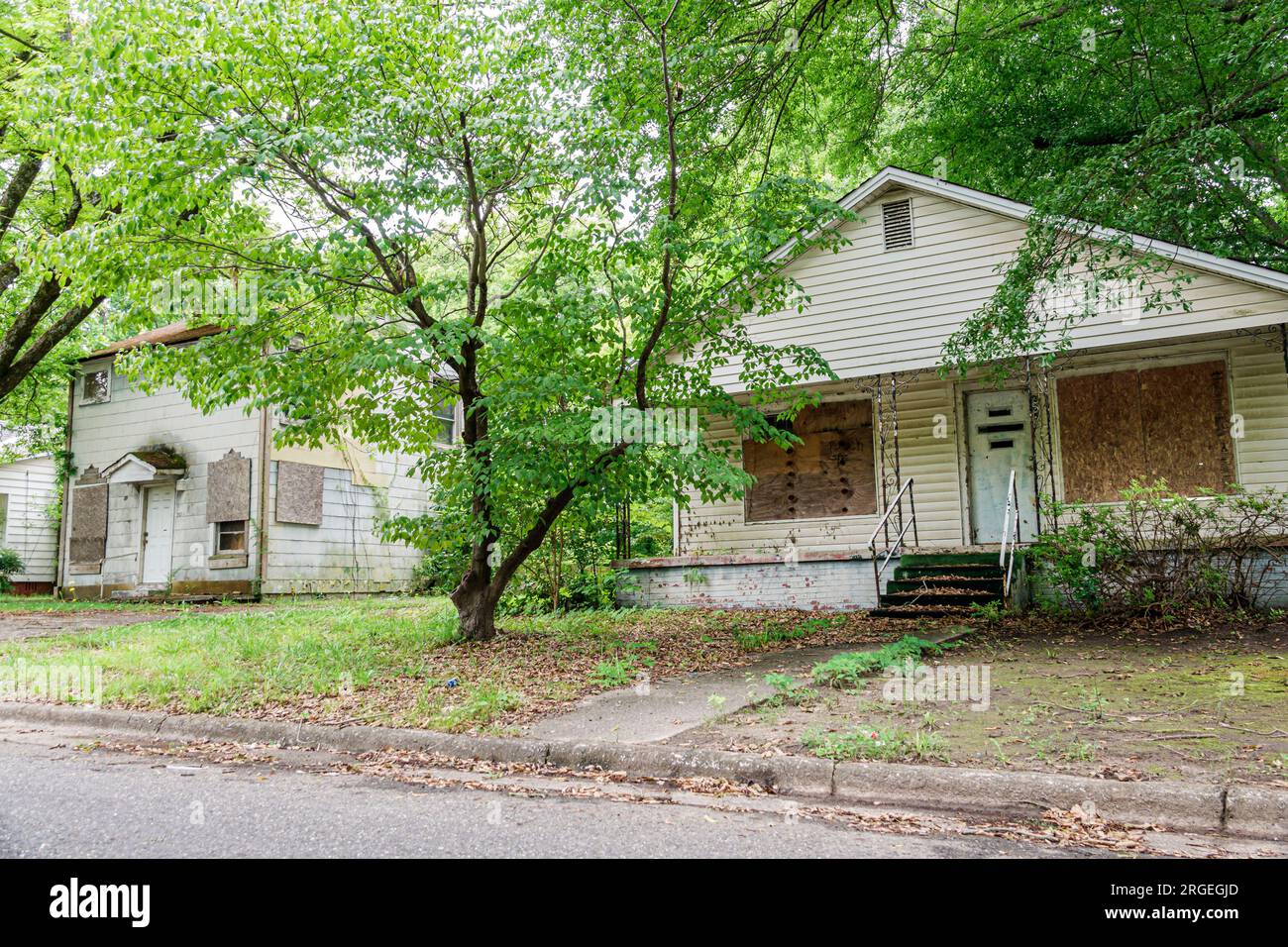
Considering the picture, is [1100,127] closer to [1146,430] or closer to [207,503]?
[1146,430]

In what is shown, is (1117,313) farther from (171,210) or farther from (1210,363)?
(171,210)

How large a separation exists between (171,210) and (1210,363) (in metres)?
13.0

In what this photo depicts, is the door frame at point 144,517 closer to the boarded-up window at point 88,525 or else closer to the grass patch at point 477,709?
the boarded-up window at point 88,525

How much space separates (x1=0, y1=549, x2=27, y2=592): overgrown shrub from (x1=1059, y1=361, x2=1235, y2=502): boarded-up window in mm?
26165

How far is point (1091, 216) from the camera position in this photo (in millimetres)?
9617

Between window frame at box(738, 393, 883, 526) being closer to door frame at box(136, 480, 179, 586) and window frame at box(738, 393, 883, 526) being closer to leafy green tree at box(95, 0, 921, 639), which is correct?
leafy green tree at box(95, 0, 921, 639)

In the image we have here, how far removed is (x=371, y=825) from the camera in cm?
404

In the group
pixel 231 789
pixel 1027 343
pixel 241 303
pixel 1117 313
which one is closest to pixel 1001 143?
pixel 1117 313

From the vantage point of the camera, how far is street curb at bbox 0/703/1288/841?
397cm

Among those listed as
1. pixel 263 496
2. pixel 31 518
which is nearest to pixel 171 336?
pixel 263 496

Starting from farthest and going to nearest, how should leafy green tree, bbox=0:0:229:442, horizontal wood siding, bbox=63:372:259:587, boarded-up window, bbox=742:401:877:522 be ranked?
horizontal wood siding, bbox=63:372:259:587 → boarded-up window, bbox=742:401:877:522 → leafy green tree, bbox=0:0:229:442

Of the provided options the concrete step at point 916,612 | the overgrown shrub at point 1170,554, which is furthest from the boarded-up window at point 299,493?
the overgrown shrub at point 1170,554

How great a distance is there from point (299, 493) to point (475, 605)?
10482 mm

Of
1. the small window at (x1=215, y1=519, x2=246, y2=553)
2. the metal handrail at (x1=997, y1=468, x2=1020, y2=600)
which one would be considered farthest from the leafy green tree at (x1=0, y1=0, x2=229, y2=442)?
the metal handrail at (x1=997, y1=468, x2=1020, y2=600)
